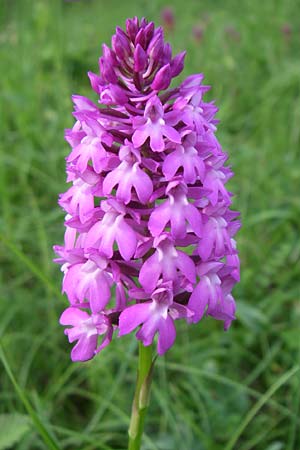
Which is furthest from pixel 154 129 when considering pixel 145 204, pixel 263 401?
pixel 263 401

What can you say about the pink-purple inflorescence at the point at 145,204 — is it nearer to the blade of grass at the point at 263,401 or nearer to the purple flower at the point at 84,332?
the purple flower at the point at 84,332

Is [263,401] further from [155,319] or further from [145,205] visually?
[145,205]

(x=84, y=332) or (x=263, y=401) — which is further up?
(x=84, y=332)

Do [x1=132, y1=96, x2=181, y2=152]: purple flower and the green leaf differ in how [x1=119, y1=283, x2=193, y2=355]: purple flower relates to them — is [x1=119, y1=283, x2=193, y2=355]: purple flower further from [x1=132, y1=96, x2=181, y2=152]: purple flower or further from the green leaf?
the green leaf

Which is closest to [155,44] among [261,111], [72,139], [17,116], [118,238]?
[72,139]

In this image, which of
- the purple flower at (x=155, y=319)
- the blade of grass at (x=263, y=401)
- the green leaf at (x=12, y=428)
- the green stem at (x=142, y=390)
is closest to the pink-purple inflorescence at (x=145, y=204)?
the purple flower at (x=155, y=319)

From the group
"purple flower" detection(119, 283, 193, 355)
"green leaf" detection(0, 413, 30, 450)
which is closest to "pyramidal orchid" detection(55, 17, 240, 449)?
"purple flower" detection(119, 283, 193, 355)

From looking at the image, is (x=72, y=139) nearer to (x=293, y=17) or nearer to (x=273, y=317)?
(x=273, y=317)
